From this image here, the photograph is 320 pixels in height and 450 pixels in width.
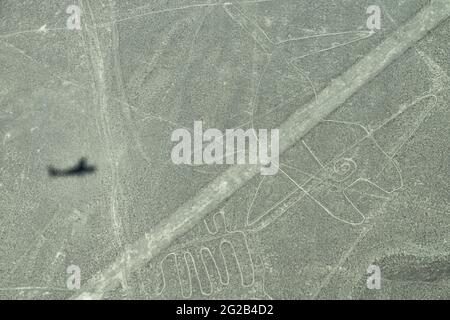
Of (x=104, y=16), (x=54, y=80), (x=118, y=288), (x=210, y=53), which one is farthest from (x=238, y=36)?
(x=118, y=288)

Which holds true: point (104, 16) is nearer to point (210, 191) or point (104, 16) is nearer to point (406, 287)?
point (210, 191)

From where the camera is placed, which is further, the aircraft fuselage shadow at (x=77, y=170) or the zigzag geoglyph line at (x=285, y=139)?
the aircraft fuselage shadow at (x=77, y=170)

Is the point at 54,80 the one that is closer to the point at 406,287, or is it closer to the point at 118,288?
the point at 118,288

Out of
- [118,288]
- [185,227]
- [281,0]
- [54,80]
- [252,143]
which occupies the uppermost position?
[281,0]

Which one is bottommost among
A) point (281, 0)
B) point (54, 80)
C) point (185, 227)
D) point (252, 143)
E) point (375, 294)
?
point (375, 294)

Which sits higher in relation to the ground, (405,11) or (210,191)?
(405,11)

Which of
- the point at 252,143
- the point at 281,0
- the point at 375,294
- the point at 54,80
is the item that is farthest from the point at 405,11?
the point at 54,80

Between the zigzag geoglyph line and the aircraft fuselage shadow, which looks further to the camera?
the aircraft fuselage shadow
